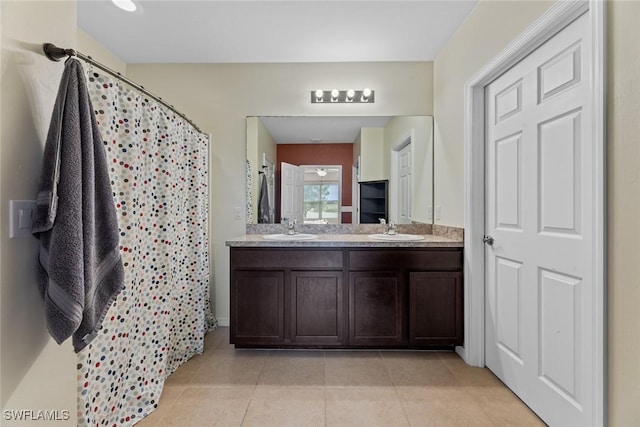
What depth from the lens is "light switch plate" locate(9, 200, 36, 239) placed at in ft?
3.27

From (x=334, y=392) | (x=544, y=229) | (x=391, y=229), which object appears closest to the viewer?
(x=544, y=229)

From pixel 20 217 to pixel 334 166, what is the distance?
231 centimetres

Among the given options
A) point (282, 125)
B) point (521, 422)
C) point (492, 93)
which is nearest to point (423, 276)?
point (521, 422)

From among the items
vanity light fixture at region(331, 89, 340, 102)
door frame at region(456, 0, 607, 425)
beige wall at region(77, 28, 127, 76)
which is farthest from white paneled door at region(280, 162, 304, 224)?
beige wall at region(77, 28, 127, 76)

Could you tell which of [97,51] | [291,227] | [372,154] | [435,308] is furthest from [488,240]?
[97,51]

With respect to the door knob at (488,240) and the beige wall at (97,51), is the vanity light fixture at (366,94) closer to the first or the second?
the door knob at (488,240)

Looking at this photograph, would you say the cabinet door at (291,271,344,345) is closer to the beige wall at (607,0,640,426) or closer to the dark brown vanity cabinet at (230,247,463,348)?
the dark brown vanity cabinet at (230,247,463,348)

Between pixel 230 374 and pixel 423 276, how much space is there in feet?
5.06

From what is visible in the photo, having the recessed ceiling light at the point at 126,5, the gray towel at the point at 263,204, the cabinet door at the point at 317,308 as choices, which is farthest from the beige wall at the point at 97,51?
the cabinet door at the point at 317,308

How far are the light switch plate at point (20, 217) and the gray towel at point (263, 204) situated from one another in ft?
6.33

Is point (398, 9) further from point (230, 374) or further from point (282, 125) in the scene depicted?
point (230, 374)

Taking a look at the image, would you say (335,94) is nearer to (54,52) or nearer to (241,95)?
(241,95)

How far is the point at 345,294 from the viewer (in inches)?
92.7

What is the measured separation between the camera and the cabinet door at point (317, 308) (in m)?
2.35
